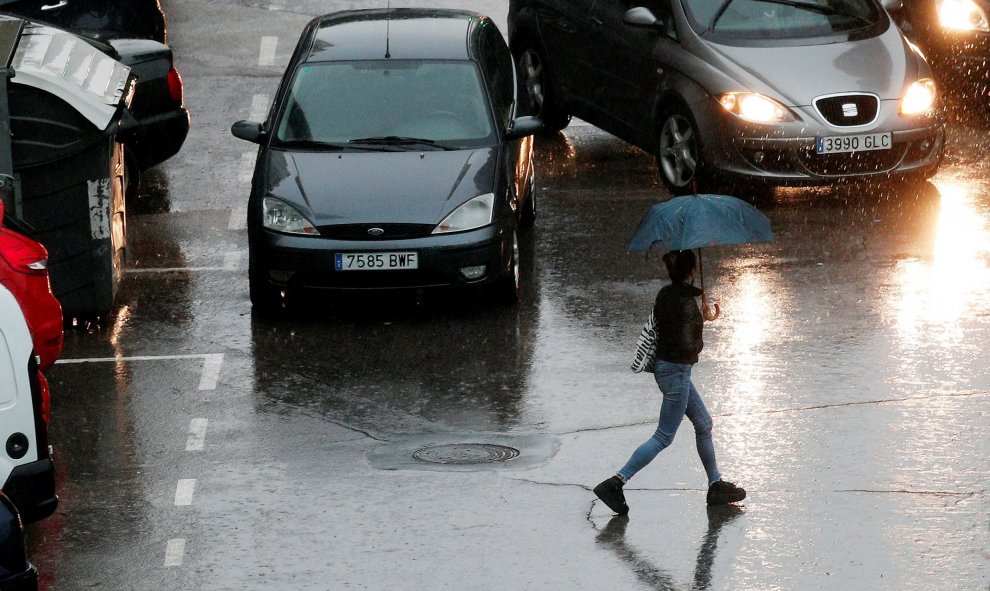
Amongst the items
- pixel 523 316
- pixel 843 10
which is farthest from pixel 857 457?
pixel 843 10

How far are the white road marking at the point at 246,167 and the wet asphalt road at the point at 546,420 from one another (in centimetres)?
112

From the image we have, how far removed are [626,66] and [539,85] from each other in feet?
6.56

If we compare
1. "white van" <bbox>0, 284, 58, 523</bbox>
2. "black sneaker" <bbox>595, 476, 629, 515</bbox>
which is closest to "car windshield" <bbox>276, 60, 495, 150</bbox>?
"black sneaker" <bbox>595, 476, 629, 515</bbox>

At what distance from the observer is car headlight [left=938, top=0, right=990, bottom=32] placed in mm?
16966

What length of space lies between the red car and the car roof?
12.8 feet

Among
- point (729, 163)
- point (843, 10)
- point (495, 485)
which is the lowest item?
point (495, 485)

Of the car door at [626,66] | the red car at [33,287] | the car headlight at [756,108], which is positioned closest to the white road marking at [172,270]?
the red car at [33,287]

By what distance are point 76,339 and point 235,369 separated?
1400 mm

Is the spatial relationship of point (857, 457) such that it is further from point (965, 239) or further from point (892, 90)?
point (892, 90)

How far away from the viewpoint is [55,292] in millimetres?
11367

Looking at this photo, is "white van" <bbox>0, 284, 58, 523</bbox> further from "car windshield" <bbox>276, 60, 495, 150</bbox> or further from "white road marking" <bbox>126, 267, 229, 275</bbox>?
"white road marking" <bbox>126, 267, 229, 275</bbox>

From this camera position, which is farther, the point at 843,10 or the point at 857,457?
the point at 843,10

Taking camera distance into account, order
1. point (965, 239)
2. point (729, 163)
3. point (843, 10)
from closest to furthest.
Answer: point (965, 239), point (729, 163), point (843, 10)

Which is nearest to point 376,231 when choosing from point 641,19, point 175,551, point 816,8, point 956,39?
point 175,551
